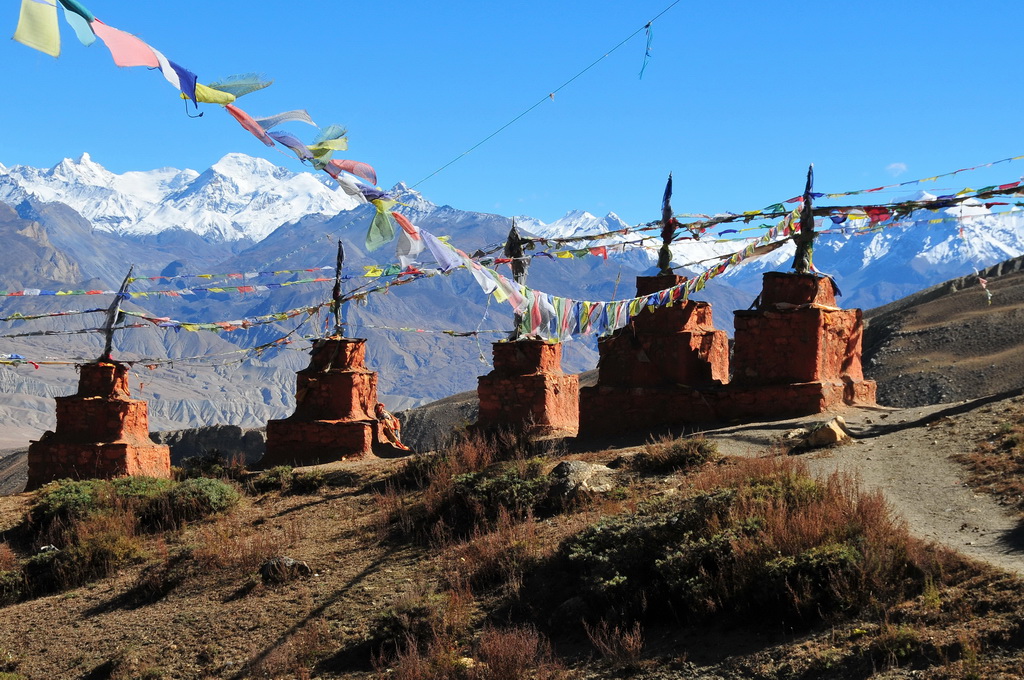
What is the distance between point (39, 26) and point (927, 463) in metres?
9.87

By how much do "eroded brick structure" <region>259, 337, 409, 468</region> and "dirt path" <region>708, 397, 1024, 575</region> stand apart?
7225mm

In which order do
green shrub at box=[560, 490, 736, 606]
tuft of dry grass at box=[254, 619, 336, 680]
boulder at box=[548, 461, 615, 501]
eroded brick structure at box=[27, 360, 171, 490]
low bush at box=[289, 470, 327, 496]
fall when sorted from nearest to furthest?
green shrub at box=[560, 490, 736, 606]
tuft of dry grass at box=[254, 619, 336, 680]
boulder at box=[548, 461, 615, 501]
low bush at box=[289, 470, 327, 496]
eroded brick structure at box=[27, 360, 171, 490]

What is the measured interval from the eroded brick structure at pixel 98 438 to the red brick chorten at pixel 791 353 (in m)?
10.7

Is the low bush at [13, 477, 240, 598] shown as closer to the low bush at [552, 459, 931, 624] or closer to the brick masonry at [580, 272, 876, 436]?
the brick masonry at [580, 272, 876, 436]

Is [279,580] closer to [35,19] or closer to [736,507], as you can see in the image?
[736,507]

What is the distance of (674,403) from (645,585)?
742cm

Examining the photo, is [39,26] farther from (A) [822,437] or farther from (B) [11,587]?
(A) [822,437]

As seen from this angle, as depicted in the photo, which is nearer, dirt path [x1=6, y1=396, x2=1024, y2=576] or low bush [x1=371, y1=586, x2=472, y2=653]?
dirt path [x1=6, y1=396, x2=1024, y2=576]

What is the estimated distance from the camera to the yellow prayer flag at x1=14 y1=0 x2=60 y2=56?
723 cm

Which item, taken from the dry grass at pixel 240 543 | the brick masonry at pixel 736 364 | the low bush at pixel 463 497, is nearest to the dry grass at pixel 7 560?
the dry grass at pixel 240 543

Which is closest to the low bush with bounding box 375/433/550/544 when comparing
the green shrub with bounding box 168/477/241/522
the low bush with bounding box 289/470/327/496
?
the low bush with bounding box 289/470/327/496

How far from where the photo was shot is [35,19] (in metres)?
7.27

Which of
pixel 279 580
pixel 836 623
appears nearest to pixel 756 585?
pixel 836 623

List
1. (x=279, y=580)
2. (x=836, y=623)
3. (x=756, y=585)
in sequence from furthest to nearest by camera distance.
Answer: (x=279, y=580) < (x=756, y=585) < (x=836, y=623)
